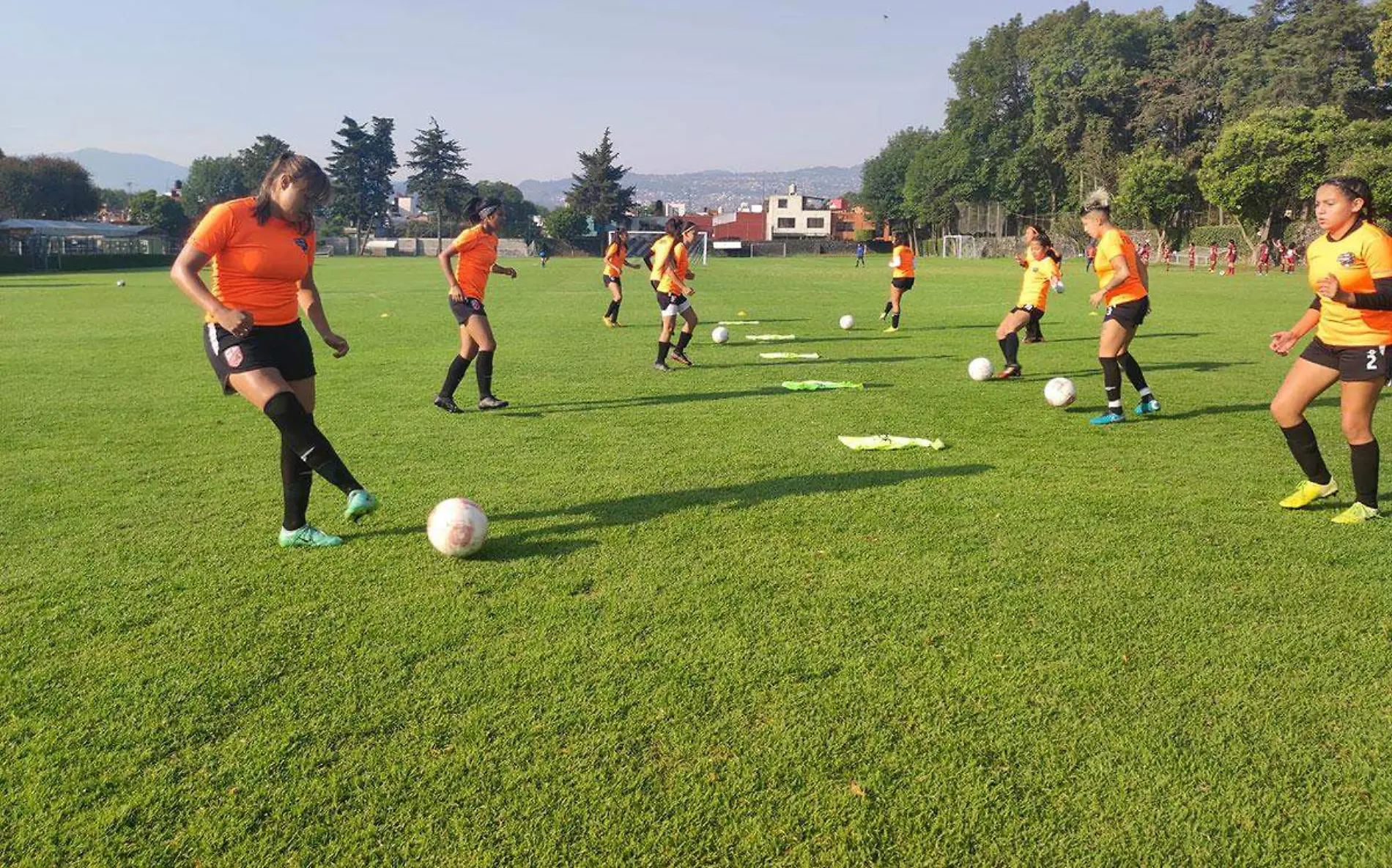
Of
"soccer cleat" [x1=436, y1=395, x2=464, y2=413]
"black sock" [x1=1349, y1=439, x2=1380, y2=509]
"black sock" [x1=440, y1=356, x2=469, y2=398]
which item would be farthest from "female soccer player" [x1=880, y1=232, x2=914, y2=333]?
"black sock" [x1=1349, y1=439, x2=1380, y2=509]

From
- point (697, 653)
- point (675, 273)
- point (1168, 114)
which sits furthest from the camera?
point (1168, 114)

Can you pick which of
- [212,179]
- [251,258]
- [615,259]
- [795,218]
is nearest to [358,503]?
[251,258]

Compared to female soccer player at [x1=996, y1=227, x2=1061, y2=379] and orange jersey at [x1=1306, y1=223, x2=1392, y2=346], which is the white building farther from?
orange jersey at [x1=1306, y1=223, x2=1392, y2=346]

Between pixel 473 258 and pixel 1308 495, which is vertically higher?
pixel 473 258

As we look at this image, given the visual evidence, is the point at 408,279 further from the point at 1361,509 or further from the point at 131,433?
the point at 1361,509

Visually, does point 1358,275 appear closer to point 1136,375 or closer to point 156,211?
point 1136,375

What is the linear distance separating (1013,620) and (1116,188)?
76.5 m

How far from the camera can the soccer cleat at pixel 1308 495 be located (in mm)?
6121

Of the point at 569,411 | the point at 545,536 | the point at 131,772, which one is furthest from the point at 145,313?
the point at 131,772

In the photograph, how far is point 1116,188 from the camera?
70.8 m

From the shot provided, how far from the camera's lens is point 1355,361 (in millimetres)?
5820

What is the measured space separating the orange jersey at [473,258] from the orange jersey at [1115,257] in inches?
255

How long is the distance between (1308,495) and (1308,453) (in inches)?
11.3

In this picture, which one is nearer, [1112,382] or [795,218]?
[1112,382]
